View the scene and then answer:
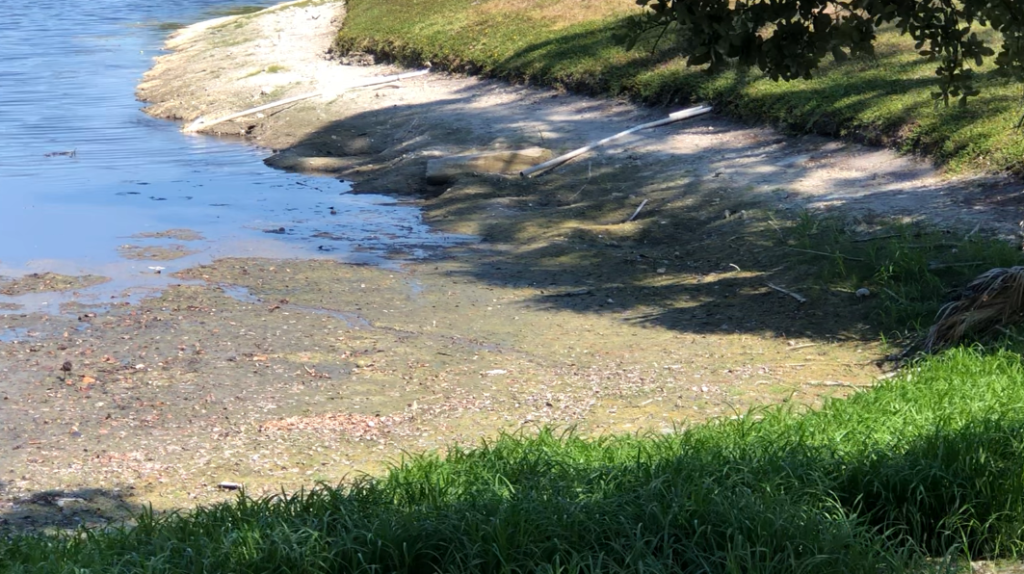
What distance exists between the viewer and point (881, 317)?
325 inches

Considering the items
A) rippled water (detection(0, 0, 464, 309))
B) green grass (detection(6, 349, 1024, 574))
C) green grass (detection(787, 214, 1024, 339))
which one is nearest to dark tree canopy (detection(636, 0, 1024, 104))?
green grass (detection(6, 349, 1024, 574))

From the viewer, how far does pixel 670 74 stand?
52.5 feet

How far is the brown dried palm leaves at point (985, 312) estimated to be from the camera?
7.16 metres

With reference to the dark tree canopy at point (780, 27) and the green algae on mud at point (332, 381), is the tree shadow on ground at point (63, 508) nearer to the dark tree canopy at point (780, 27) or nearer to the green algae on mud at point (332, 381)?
the green algae on mud at point (332, 381)

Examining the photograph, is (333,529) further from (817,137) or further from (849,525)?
(817,137)

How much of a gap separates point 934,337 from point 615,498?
145 inches

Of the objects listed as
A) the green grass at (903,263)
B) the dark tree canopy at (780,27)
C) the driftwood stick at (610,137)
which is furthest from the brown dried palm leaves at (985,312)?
the driftwood stick at (610,137)

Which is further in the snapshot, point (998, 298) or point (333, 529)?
point (998, 298)

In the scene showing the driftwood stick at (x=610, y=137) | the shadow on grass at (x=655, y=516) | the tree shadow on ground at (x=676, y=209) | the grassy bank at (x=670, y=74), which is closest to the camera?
the shadow on grass at (x=655, y=516)

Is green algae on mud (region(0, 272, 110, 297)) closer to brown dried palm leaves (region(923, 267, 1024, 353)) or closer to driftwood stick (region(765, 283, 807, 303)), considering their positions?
driftwood stick (region(765, 283, 807, 303))

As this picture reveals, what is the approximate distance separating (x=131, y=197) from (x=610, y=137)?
19.3 feet

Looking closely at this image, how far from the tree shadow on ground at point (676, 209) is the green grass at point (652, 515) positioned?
3333 mm

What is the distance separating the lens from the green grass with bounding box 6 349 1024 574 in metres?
4.06

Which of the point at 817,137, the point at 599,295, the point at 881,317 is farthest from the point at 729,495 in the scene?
the point at 817,137
